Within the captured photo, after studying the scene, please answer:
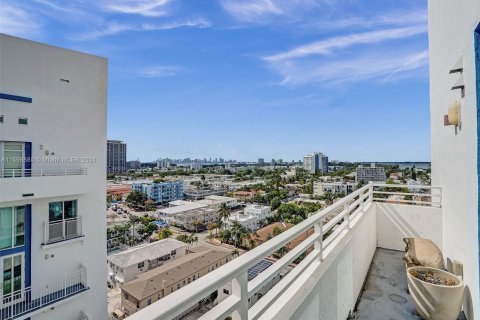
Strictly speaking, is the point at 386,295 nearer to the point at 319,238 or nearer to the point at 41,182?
the point at 319,238

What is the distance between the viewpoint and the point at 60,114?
340 cm

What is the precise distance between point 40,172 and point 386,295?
14.9ft

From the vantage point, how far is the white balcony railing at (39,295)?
289 cm

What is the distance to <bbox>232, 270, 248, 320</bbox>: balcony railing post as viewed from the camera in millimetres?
827

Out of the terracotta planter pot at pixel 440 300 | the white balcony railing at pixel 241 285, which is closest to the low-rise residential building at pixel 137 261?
the terracotta planter pot at pixel 440 300

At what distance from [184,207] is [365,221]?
3499cm

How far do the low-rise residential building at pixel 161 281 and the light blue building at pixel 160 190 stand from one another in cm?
A: 3643

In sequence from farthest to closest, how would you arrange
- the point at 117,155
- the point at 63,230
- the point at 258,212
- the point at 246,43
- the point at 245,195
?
the point at 117,155 → the point at 245,195 → the point at 258,212 → the point at 246,43 → the point at 63,230

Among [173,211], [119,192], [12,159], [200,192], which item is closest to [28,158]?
[12,159]

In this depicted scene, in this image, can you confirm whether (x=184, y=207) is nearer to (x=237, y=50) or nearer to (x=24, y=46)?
(x=237, y=50)

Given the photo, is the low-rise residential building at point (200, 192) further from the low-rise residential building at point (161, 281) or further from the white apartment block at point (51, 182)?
the white apartment block at point (51, 182)

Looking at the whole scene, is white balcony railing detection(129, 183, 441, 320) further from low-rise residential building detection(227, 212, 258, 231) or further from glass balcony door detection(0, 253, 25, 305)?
low-rise residential building detection(227, 212, 258, 231)

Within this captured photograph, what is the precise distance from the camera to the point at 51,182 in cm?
316

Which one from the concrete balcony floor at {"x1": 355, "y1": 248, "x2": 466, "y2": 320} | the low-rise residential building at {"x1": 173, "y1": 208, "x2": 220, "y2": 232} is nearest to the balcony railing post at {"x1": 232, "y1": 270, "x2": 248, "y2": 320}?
the concrete balcony floor at {"x1": 355, "y1": 248, "x2": 466, "y2": 320}
